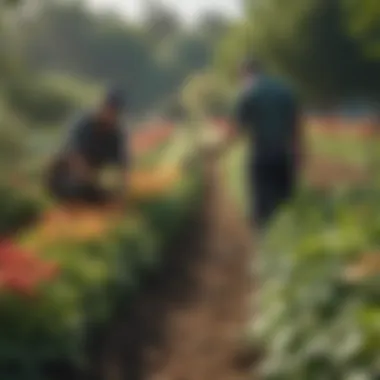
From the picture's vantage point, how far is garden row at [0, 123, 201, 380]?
12.6ft

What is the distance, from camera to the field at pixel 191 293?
391 centimetres

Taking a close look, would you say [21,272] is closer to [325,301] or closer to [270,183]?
[325,301]

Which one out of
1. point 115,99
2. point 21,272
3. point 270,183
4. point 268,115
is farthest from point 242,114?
point 21,272

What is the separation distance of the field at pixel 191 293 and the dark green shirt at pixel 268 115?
40cm

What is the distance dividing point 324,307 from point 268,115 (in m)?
3.75

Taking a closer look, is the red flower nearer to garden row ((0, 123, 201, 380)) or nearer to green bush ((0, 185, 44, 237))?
garden row ((0, 123, 201, 380))

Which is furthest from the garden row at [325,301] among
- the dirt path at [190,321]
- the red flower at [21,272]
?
the red flower at [21,272]

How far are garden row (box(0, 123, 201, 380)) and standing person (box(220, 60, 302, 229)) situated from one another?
0.74 m

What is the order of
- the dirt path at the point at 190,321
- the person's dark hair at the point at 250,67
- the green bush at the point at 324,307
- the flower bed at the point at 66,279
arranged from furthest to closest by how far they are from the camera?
the person's dark hair at the point at 250,67
the dirt path at the point at 190,321
the flower bed at the point at 66,279
the green bush at the point at 324,307

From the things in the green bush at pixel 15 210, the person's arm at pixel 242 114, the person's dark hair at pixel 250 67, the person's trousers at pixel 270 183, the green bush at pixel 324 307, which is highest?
the person's dark hair at pixel 250 67

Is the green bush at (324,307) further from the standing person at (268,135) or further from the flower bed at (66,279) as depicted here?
the standing person at (268,135)

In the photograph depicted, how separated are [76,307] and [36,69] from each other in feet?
24.5

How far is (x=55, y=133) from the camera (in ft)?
33.2

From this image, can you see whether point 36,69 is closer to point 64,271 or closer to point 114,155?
point 114,155
